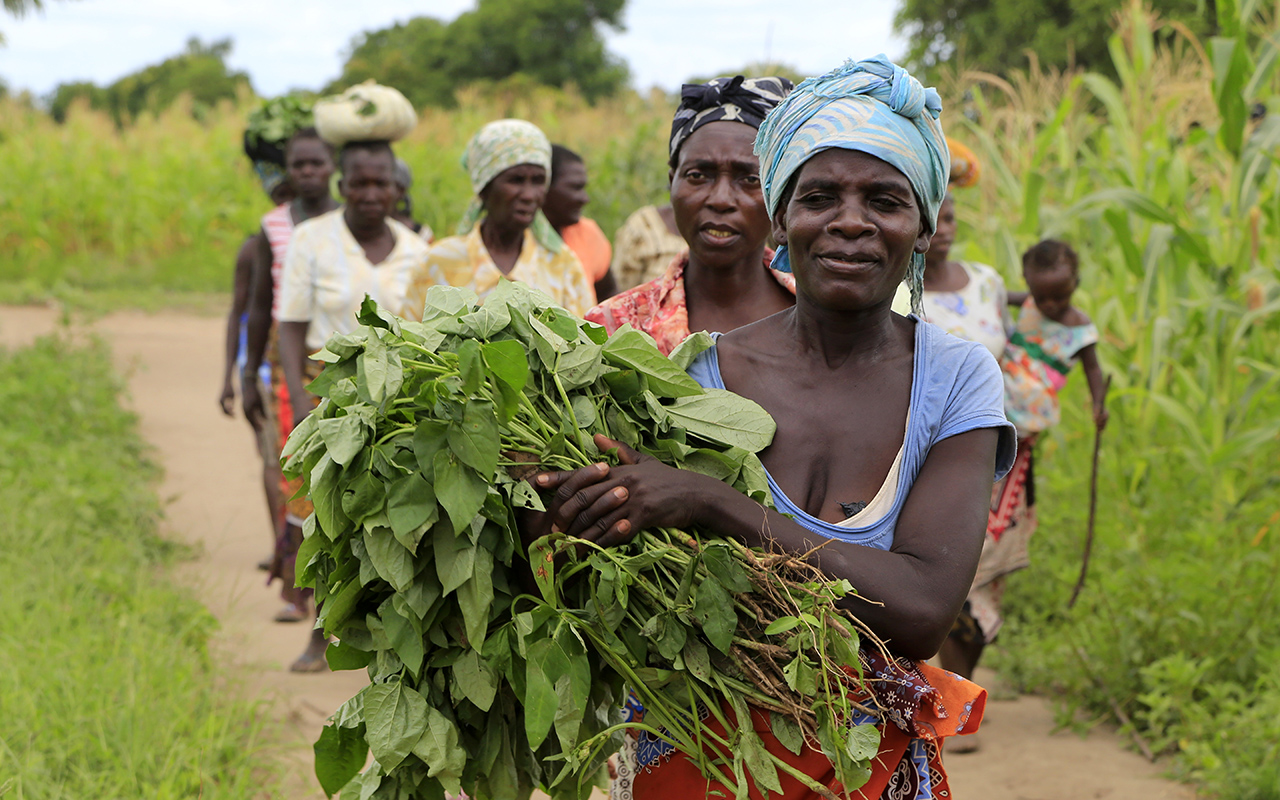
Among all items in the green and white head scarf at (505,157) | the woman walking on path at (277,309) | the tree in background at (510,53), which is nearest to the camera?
the green and white head scarf at (505,157)

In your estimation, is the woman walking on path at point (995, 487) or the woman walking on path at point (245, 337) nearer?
the woman walking on path at point (995, 487)

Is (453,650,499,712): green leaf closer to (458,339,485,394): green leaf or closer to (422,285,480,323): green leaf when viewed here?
(458,339,485,394): green leaf

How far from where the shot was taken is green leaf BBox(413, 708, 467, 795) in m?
1.63

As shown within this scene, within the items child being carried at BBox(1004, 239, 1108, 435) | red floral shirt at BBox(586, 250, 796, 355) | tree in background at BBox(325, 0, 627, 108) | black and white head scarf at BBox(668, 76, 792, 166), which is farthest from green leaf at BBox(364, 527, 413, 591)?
tree in background at BBox(325, 0, 627, 108)

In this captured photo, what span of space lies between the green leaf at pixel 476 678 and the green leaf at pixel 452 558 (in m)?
0.14

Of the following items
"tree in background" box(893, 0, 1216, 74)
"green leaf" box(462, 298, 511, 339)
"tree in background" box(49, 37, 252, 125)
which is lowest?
"green leaf" box(462, 298, 511, 339)

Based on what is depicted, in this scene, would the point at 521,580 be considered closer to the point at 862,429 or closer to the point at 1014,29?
the point at 862,429

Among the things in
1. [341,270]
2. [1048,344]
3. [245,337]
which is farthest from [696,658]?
[245,337]

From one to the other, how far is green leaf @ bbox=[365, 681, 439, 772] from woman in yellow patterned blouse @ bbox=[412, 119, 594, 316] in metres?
2.54

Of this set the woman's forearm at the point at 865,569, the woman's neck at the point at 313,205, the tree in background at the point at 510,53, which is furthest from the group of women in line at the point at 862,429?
the tree in background at the point at 510,53

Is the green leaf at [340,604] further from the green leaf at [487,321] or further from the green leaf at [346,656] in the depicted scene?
the green leaf at [487,321]

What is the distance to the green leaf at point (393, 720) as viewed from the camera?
63.4 inches

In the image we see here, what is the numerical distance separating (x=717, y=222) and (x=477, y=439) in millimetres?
1190

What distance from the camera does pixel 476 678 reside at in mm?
1632
